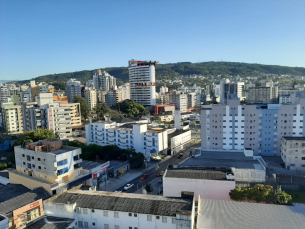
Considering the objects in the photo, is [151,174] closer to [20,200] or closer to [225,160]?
[225,160]

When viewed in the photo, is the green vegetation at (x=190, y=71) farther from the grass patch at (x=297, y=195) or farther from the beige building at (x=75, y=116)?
the grass patch at (x=297, y=195)

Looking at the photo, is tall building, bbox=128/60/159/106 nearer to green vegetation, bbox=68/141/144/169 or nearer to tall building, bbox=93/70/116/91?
tall building, bbox=93/70/116/91

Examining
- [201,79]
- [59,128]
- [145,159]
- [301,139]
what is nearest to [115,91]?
[59,128]

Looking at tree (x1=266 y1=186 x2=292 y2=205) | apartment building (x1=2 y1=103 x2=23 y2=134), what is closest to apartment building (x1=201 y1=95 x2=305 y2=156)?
tree (x1=266 y1=186 x2=292 y2=205)

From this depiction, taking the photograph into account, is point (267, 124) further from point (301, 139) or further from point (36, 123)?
point (36, 123)

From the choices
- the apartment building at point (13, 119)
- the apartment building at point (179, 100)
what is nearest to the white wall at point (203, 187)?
the apartment building at point (13, 119)

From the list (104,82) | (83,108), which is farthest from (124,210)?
(104,82)
